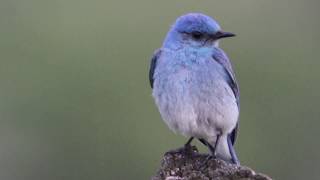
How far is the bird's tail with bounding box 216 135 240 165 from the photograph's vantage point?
12367 millimetres

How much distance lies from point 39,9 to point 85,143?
4161 mm

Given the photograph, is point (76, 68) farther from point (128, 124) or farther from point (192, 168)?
point (192, 168)

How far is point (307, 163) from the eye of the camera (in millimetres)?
20062

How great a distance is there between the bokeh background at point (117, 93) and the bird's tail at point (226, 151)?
6.13m

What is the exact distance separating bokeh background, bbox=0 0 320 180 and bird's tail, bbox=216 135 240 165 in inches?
241

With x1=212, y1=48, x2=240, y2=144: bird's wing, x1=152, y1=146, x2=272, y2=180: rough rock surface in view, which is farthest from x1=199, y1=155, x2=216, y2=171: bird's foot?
x1=212, y1=48, x2=240, y2=144: bird's wing

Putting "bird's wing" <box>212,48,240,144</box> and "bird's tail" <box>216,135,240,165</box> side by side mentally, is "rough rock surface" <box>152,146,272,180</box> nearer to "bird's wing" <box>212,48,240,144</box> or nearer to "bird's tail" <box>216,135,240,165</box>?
"bird's tail" <box>216,135,240,165</box>

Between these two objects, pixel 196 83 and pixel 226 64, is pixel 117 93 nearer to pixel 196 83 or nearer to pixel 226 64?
pixel 226 64

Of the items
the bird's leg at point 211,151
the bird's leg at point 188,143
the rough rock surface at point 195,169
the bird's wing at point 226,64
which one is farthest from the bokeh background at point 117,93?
the rough rock surface at point 195,169

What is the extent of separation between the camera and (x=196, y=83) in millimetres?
12086

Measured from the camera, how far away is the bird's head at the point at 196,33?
12.3 m

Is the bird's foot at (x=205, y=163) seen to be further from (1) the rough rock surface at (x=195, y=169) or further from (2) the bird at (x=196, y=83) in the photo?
(2) the bird at (x=196, y=83)

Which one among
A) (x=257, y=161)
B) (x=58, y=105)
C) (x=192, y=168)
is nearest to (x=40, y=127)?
(x=58, y=105)

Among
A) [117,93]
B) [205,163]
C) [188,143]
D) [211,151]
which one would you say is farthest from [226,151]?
[117,93]
